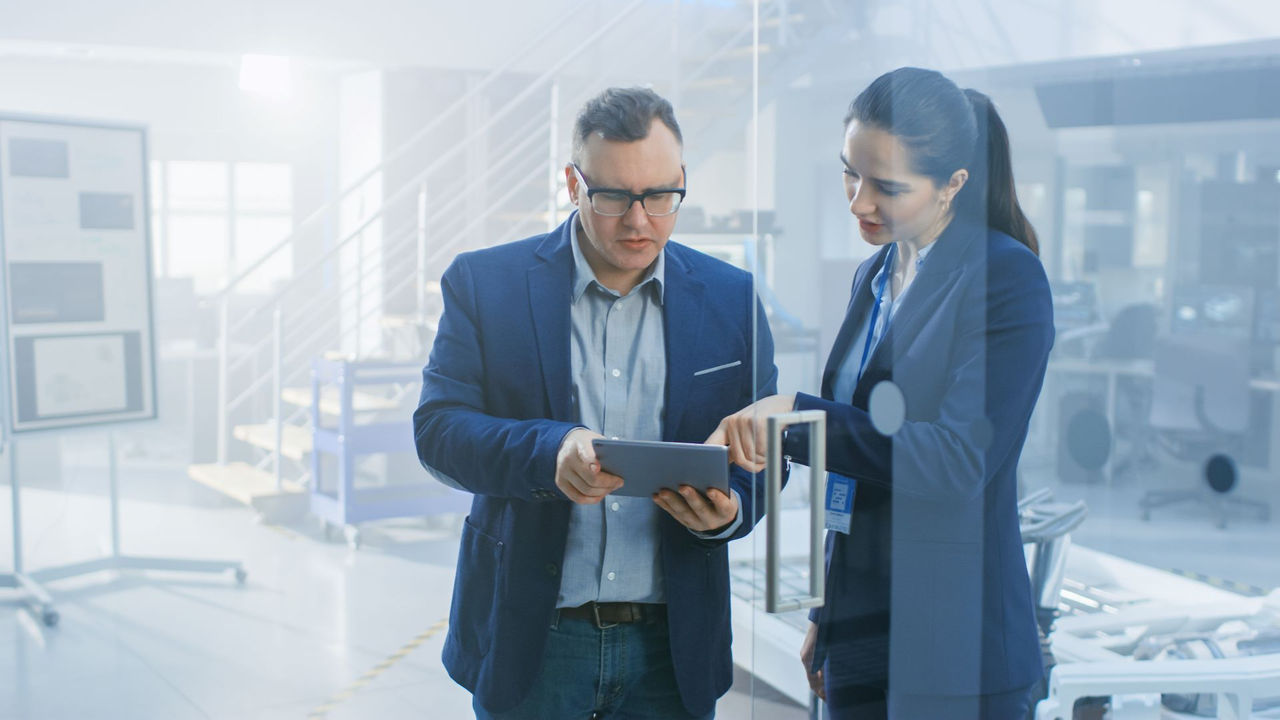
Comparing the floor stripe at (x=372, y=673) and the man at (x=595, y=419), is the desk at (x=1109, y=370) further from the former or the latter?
the floor stripe at (x=372, y=673)

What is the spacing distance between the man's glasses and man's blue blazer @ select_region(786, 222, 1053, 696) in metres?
0.28

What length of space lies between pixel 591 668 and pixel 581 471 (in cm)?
31

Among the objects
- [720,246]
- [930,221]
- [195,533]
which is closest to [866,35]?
[930,221]

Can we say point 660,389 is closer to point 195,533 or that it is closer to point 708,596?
point 708,596

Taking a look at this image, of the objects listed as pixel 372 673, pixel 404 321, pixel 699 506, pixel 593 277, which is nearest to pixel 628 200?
pixel 593 277

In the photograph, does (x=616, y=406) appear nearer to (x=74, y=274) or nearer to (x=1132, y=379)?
(x=1132, y=379)

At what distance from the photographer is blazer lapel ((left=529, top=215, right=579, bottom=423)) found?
57.3 inches

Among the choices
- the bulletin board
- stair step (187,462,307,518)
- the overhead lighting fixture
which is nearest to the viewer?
the bulletin board

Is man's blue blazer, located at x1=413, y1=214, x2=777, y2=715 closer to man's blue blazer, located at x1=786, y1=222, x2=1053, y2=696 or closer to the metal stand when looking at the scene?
man's blue blazer, located at x1=786, y1=222, x2=1053, y2=696

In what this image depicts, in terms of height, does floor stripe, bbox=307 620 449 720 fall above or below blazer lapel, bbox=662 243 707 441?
below

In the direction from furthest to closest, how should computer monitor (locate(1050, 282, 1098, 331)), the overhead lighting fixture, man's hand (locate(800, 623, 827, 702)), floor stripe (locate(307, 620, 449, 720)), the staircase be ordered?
the overhead lighting fixture, floor stripe (locate(307, 620, 449, 720)), the staircase, man's hand (locate(800, 623, 827, 702)), computer monitor (locate(1050, 282, 1098, 331))

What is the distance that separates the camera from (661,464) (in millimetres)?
1271

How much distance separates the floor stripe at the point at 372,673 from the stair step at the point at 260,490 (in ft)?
6.37

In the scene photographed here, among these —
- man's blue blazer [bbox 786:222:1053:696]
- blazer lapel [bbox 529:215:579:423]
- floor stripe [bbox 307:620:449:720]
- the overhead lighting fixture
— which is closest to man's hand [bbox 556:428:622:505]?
blazer lapel [bbox 529:215:579:423]
